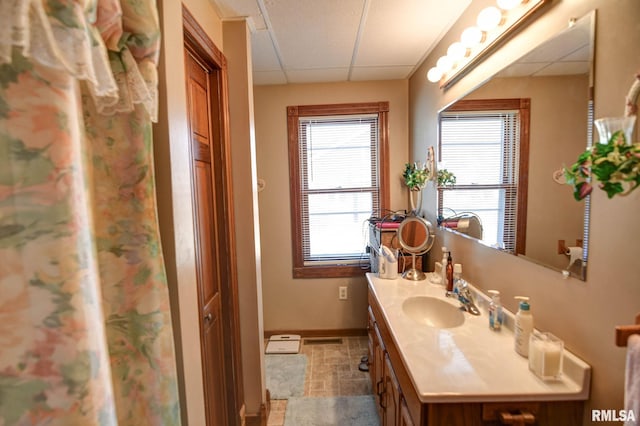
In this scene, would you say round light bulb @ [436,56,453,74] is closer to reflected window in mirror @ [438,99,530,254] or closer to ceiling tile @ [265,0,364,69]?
reflected window in mirror @ [438,99,530,254]

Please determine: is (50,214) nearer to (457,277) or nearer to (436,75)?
(457,277)

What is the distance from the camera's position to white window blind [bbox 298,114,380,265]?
2.66 m

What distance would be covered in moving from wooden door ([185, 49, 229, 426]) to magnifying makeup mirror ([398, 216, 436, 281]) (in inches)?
49.6

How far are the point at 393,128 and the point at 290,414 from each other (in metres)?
2.48

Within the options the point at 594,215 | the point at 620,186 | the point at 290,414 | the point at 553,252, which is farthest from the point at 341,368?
the point at 620,186

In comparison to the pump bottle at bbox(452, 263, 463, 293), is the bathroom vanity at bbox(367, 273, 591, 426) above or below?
below

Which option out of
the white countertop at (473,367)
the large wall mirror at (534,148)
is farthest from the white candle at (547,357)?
the large wall mirror at (534,148)

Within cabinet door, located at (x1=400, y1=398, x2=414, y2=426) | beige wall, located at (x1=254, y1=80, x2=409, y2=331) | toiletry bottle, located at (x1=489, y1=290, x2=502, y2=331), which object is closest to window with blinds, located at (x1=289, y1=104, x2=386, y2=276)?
beige wall, located at (x1=254, y1=80, x2=409, y2=331)

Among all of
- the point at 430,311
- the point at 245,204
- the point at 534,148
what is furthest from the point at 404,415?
the point at 245,204

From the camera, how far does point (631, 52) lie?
72 centimetres

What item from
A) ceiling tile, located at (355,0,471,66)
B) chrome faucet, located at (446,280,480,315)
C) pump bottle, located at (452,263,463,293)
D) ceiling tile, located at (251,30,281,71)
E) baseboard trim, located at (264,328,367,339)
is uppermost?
ceiling tile, located at (251,30,281,71)

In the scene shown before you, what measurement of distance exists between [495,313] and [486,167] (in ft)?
2.35

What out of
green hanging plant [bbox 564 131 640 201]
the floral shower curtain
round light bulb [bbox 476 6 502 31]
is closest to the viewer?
the floral shower curtain

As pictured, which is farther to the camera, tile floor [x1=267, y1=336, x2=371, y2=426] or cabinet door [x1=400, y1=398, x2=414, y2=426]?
tile floor [x1=267, y1=336, x2=371, y2=426]
